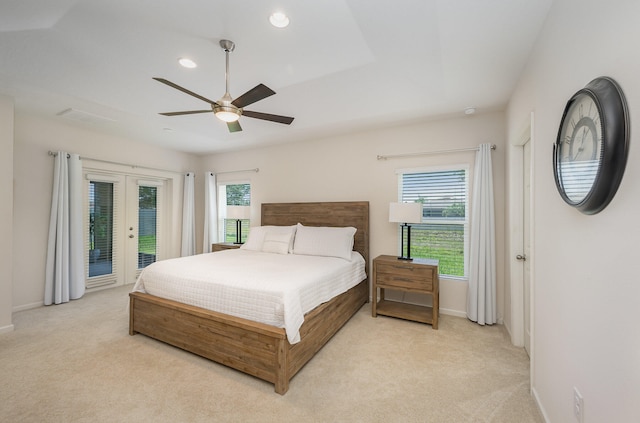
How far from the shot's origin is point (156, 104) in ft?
10.1

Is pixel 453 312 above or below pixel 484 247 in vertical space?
below

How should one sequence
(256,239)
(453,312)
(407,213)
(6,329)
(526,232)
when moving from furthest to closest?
(256,239)
(453,312)
(407,213)
(6,329)
(526,232)

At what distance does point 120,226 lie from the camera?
181 inches

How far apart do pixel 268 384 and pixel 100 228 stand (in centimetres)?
410

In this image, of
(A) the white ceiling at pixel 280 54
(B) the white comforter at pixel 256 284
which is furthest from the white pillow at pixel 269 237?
(A) the white ceiling at pixel 280 54

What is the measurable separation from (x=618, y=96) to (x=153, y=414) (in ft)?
9.43

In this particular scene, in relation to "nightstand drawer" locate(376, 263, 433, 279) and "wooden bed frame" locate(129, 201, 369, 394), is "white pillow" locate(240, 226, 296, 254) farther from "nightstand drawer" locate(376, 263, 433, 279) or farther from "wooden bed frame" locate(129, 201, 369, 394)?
"nightstand drawer" locate(376, 263, 433, 279)

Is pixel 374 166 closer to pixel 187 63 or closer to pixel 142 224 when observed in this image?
pixel 187 63

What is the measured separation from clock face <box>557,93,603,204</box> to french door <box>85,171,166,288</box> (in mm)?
5666

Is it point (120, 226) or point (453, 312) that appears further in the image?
point (120, 226)

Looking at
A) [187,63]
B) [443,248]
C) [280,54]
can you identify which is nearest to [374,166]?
[443,248]

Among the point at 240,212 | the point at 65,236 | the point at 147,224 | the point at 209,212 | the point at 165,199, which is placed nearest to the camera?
the point at 65,236

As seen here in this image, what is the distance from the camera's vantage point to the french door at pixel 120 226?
14.1ft

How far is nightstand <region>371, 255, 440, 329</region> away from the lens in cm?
304
